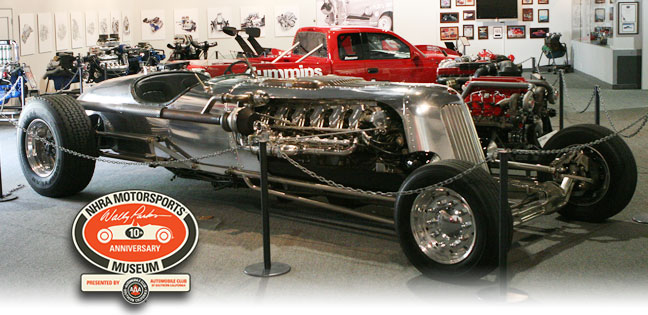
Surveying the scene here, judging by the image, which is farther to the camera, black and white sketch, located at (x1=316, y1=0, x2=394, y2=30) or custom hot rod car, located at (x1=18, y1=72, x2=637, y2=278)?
black and white sketch, located at (x1=316, y1=0, x2=394, y2=30)

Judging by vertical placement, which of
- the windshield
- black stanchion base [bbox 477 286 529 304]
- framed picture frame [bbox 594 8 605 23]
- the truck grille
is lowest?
black stanchion base [bbox 477 286 529 304]

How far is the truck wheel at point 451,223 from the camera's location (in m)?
4.66

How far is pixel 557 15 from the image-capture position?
71.9ft

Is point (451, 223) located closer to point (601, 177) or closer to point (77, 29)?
point (601, 177)

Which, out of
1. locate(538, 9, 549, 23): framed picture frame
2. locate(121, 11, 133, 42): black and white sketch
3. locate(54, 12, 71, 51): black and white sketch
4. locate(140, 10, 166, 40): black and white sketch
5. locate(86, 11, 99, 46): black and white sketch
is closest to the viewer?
locate(54, 12, 71, 51): black and white sketch

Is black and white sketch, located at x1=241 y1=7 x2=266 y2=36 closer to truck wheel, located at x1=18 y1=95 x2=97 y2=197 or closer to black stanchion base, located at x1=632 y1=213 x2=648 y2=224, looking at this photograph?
truck wheel, located at x1=18 y1=95 x2=97 y2=197

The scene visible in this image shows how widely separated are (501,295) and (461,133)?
1479 mm

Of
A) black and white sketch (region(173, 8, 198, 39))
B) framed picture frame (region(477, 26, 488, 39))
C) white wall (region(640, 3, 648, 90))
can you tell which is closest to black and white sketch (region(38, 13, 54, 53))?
black and white sketch (region(173, 8, 198, 39))

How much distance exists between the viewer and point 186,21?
20578 millimetres

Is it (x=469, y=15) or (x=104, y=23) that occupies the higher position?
(x=469, y=15)

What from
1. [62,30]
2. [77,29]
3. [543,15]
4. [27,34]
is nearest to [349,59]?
[27,34]

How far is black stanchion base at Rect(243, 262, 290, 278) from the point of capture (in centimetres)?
507

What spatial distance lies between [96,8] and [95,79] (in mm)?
3158
